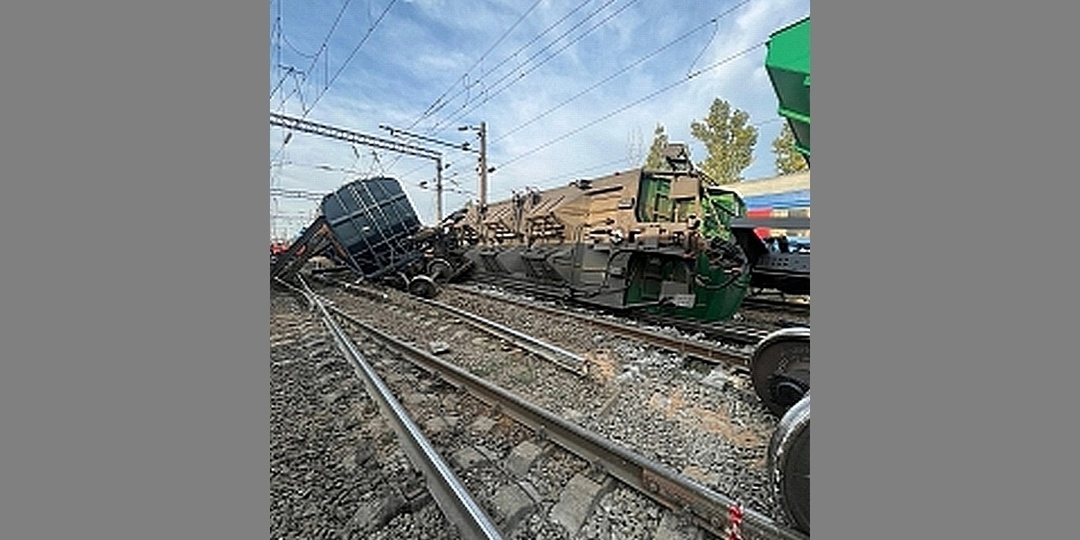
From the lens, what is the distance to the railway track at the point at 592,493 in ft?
3.28

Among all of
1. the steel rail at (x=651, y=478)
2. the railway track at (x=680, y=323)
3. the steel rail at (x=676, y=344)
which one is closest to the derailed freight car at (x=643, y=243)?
the railway track at (x=680, y=323)

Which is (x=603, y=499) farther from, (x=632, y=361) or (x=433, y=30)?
(x=433, y=30)

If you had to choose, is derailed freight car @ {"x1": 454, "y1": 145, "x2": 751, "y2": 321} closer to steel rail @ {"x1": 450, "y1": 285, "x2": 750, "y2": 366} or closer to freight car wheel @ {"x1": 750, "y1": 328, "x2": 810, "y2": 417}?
steel rail @ {"x1": 450, "y1": 285, "x2": 750, "y2": 366}

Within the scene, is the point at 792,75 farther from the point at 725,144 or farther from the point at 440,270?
the point at 440,270

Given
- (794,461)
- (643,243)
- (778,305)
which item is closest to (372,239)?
(643,243)

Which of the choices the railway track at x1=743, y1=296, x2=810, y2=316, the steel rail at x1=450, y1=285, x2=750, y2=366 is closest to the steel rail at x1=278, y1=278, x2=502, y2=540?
the steel rail at x1=450, y1=285, x2=750, y2=366

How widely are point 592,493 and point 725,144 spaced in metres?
3.47

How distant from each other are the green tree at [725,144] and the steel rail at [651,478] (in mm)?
1636

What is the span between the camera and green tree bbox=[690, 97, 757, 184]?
2.49m

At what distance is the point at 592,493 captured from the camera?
1159 millimetres

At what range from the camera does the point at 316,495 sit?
1.20 m

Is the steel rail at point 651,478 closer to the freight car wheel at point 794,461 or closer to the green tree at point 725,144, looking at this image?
the freight car wheel at point 794,461

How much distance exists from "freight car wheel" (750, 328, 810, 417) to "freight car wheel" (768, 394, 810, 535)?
63cm

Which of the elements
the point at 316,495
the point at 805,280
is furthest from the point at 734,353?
the point at 316,495
